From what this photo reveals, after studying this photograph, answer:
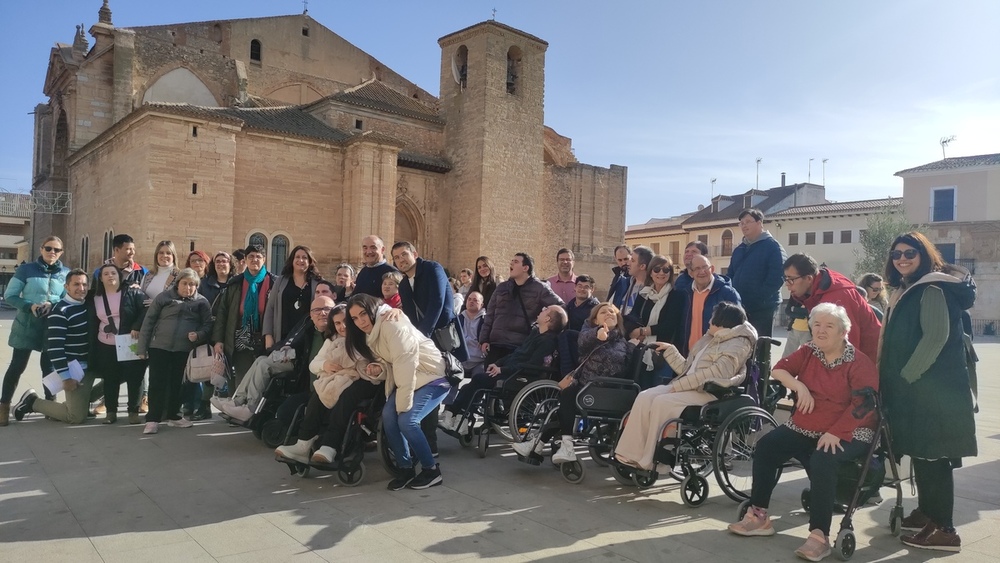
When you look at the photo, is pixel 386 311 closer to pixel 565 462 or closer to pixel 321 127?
pixel 565 462

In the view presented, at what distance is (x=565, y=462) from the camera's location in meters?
5.07

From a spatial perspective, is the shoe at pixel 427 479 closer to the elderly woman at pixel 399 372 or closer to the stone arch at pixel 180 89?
the elderly woman at pixel 399 372

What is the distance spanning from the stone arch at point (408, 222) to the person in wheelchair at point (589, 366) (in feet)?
71.2

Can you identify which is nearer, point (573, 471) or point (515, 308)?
point (573, 471)

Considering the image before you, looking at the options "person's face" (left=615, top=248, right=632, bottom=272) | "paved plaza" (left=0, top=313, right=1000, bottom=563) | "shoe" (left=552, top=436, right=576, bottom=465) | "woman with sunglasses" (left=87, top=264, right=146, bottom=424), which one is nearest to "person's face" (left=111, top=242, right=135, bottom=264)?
"woman with sunglasses" (left=87, top=264, right=146, bottom=424)

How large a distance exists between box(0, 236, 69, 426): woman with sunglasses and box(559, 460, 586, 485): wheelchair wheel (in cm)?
517

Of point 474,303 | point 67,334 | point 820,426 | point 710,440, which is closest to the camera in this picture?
point 820,426

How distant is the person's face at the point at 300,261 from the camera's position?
6660 millimetres

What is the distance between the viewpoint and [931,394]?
12.5 ft

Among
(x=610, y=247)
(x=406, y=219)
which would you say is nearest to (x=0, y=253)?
(x=406, y=219)

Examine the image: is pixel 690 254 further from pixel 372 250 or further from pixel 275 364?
pixel 275 364

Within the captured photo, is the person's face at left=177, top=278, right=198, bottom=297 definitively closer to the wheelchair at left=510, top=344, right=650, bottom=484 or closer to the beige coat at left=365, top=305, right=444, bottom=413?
the beige coat at left=365, top=305, right=444, bottom=413

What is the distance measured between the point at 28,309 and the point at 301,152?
1652cm

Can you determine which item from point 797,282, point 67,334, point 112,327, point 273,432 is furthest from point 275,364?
point 797,282
